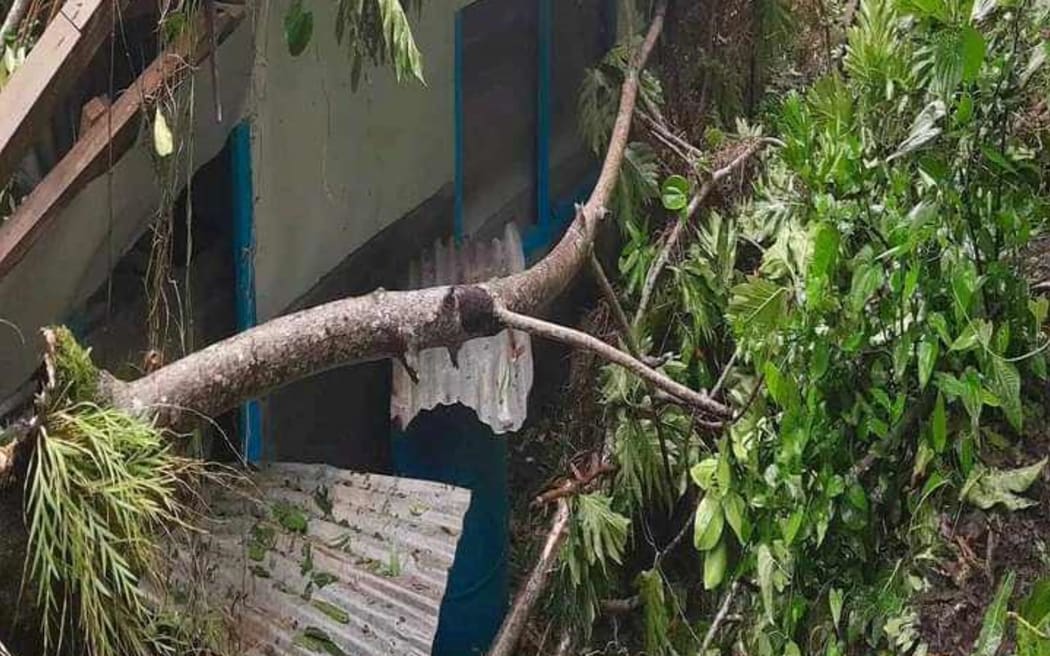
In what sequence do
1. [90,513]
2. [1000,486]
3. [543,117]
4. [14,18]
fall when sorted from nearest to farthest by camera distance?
1. [90,513]
2. [14,18]
3. [1000,486]
4. [543,117]

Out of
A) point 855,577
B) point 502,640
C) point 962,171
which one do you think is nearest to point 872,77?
point 962,171

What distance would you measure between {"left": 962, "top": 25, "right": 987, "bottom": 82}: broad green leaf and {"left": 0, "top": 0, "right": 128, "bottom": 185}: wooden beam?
1907mm

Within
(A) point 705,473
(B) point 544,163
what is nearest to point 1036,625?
(A) point 705,473

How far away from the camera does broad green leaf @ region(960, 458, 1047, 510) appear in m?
3.20

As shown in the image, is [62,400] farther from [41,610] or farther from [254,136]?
[254,136]

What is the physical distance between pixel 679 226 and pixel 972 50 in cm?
164

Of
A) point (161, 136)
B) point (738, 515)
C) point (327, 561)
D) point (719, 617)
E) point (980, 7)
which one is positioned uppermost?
point (980, 7)

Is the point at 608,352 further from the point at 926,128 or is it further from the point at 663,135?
the point at 663,135

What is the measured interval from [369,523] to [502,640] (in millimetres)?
909

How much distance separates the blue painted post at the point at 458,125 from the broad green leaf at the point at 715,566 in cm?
156

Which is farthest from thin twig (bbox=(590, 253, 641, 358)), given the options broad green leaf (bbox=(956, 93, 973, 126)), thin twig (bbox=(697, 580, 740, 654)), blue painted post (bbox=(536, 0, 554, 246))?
blue painted post (bbox=(536, 0, 554, 246))

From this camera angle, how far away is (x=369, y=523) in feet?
9.75

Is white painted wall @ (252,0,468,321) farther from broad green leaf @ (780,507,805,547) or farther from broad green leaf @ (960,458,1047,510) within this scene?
broad green leaf @ (960,458,1047,510)

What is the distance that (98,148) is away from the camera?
2570 millimetres
